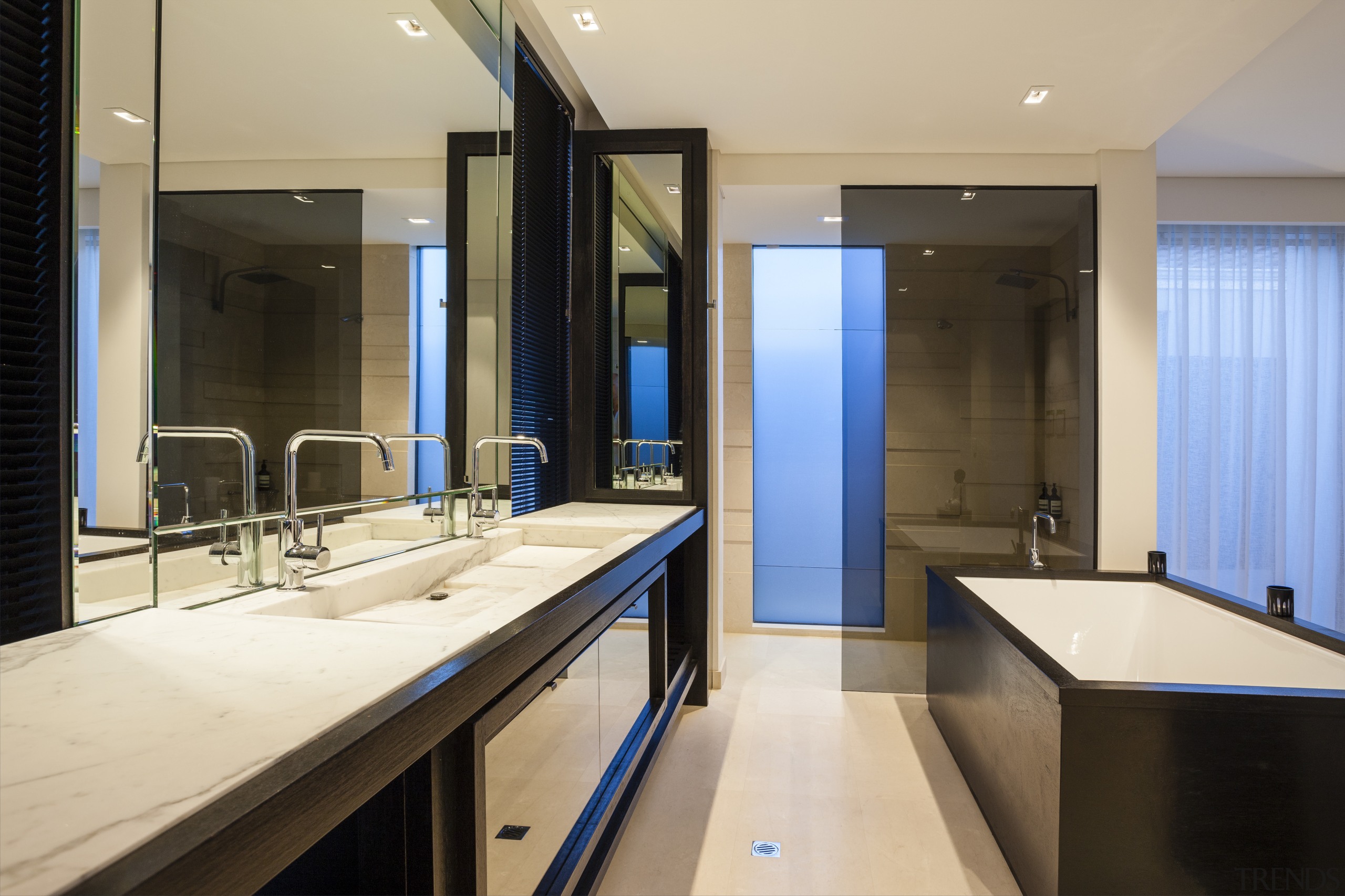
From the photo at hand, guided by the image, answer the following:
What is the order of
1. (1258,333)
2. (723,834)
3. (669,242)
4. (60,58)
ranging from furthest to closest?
(1258,333) → (669,242) → (723,834) → (60,58)

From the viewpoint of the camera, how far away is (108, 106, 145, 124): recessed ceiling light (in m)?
1.07

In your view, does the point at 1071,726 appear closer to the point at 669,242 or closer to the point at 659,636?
the point at 659,636

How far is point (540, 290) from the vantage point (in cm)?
296

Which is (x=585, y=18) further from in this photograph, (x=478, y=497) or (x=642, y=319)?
(x=478, y=497)

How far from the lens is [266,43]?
1343 millimetres

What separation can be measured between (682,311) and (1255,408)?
3.26 meters

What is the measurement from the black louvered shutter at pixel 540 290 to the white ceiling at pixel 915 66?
0.25m

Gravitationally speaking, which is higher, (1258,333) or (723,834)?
(1258,333)

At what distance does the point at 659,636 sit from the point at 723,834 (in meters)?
0.64

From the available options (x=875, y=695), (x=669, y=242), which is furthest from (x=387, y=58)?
(x=875, y=695)

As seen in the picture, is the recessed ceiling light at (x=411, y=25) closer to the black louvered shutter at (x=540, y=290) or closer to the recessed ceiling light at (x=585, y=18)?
the recessed ceiling light at (x=585, y=18)

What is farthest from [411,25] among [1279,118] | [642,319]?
[1279,118]

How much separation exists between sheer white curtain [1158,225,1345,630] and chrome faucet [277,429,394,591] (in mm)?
4248

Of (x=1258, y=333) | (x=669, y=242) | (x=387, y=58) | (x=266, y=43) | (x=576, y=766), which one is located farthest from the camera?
(x=1258, y=333)
